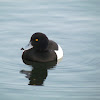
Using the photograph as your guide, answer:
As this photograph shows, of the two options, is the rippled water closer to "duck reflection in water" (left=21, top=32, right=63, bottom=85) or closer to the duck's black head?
"duck reflection in water" (left=21, top=32, right=63, bottom=85)

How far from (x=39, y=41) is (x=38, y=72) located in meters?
1.15

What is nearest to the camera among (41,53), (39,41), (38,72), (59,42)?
(38,72)

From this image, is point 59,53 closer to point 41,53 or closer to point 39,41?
point 41,53

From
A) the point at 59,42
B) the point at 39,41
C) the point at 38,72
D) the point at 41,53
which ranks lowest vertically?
the point at 38,72

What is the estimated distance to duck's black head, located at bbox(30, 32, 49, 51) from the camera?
11273mm

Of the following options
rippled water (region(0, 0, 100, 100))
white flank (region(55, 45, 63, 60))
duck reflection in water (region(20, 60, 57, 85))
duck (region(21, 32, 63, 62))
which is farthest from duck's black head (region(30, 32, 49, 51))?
rippled water (region(0, 0, 100, 100))

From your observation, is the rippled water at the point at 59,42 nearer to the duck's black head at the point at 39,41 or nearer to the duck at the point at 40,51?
the duck at the point at 40,51

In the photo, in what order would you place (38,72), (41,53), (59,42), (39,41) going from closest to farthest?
(38,72), (39,41), (41,53), (59,42)

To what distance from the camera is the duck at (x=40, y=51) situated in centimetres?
1130

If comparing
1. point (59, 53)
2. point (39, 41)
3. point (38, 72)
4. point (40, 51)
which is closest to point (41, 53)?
point (40, 51)

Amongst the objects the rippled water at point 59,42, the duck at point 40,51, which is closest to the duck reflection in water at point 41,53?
the duck at point 40,51

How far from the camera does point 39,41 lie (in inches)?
446

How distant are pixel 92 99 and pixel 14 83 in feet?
6.46

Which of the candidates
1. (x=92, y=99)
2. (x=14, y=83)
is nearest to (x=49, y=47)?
(x=14, y=83)
